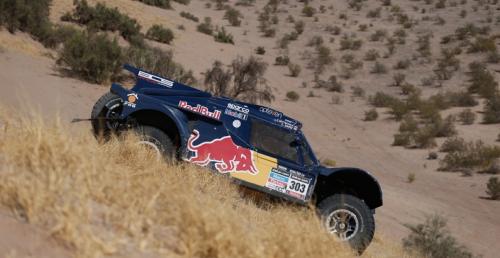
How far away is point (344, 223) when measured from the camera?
888 centimetres

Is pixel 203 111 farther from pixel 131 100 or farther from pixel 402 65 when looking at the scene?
pixel 402 65

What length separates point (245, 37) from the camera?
1563 inches

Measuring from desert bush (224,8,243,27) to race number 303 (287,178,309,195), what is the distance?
114ft

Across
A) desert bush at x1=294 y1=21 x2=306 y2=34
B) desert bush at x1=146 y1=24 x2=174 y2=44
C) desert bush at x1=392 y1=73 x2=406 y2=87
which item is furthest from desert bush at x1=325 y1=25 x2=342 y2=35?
desert bush at x1=146 y1=24 x2=174 y2=44

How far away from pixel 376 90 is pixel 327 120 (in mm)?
5892

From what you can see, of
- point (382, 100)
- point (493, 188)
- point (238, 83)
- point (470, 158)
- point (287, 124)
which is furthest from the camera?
point (382, 100)

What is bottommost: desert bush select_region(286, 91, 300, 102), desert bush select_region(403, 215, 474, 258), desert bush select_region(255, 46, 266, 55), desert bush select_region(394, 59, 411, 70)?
desert bush select_region(403, 215, 474, 258)

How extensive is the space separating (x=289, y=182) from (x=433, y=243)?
17.4 feet

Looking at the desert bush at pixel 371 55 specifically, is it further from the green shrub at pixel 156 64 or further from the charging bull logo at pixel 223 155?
the charging bull logo at pixel 223 155

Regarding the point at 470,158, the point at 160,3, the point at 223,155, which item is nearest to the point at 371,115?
the point at 470,158

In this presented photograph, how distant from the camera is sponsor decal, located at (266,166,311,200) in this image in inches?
349

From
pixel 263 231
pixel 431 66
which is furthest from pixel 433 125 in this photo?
pixel 263 231

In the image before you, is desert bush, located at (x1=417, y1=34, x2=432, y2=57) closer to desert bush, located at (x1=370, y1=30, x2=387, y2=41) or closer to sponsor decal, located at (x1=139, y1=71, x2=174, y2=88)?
desert bush, located at (x1=370, y1=30, x2=387, y2=41)

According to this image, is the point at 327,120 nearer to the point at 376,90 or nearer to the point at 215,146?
the point at 376,90
